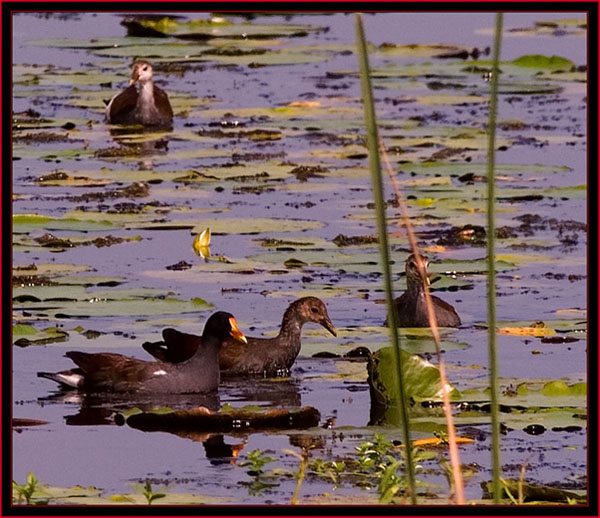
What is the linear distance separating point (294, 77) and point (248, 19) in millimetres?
6891

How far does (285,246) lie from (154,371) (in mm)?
2798

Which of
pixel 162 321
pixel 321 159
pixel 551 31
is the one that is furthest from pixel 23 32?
pixel 162 321

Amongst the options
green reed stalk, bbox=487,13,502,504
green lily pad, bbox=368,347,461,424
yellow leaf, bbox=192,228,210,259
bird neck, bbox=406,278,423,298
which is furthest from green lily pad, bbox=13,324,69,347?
green reed stalk, bbox=487,13,502,504

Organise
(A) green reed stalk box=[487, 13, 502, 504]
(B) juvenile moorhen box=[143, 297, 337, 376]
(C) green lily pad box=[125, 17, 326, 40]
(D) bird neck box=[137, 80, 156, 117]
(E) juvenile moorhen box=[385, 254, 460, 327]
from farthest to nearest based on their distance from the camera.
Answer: (C) green lily pad box=[125, 17, 326, 40], (D) bird neck box=[137, 80, 156, 117], (E) juvenile moorhen box=[385, 254, 460, 327], (B) juvenile moorhen box=[143, 297, 337, 376], (A) green reed stalk box=[487, 13, 502, 504]

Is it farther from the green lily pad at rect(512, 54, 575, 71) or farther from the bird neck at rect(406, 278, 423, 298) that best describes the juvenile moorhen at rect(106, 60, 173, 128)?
the bird neck at rect(406, 278, 423, 298)

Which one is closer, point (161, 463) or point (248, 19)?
point (161, 463)

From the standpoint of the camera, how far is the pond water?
6824mm

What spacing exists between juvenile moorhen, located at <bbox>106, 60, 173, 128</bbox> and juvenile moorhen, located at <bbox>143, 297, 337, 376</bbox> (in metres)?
8.10

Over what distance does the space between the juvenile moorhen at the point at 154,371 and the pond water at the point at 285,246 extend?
99 mm

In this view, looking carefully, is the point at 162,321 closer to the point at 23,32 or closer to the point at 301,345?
the point at 301,345

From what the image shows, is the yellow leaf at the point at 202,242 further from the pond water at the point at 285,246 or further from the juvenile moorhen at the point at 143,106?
the juvenile moorhen at the point at 143,106

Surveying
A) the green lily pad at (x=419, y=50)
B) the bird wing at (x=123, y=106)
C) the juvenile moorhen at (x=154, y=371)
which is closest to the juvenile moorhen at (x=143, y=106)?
the bird wing at (x=123, y=106)

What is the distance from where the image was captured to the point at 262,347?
28.6 ft

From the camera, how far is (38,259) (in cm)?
1044
